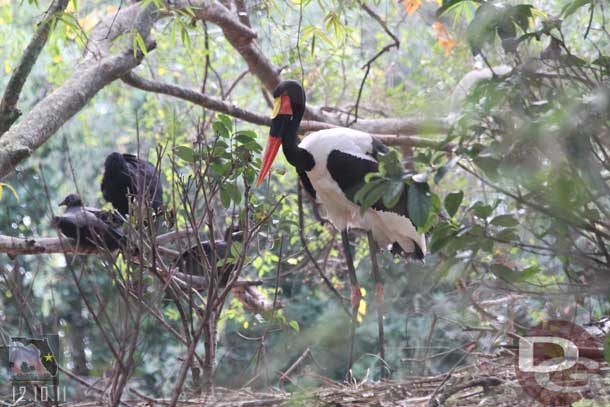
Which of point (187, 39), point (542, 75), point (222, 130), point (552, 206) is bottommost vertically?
point (552, 206)

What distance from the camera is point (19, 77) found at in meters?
3.39

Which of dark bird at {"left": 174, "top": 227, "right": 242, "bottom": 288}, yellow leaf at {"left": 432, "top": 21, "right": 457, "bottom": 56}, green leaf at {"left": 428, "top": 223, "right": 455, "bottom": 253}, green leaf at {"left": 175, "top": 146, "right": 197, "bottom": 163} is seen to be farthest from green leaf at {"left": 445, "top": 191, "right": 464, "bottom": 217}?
yellow leaf at {"left": 432, "top": 21, "right": 457, "bottom": 56}

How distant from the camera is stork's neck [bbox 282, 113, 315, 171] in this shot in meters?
4.67

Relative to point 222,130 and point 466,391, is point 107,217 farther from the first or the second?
point 466,391

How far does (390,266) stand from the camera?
865cm

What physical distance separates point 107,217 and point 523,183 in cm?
260

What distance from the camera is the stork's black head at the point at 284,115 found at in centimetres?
467

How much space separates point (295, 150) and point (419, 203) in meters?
2.83

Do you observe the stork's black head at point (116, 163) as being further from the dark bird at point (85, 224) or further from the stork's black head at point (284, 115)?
the stork's black head at point (284, 115)

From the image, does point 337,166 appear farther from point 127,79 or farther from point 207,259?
point 207,259

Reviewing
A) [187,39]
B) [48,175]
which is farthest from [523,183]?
[48,175]

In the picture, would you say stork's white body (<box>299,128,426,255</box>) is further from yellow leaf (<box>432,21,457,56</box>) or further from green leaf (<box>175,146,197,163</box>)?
yellow leaf (<box>432,21,457,56</box>)

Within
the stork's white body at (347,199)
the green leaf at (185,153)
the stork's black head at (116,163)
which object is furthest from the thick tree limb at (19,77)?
the stork's white body at (347,199)

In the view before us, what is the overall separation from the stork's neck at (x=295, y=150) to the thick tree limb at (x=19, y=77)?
1615 mm
